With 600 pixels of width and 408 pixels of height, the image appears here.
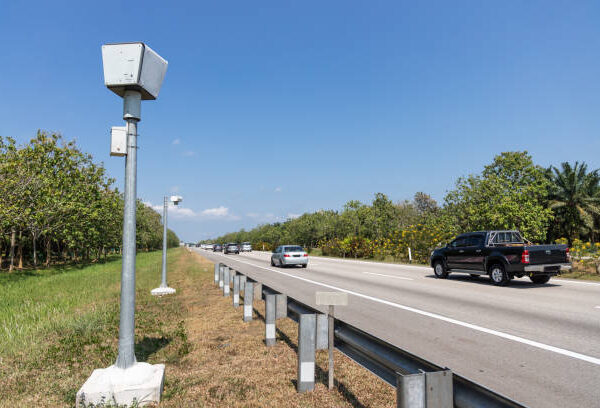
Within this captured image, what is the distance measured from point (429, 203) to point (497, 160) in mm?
60935

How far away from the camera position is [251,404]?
12.9 feet

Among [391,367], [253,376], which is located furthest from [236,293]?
[391,367]

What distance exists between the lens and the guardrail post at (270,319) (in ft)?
19.4

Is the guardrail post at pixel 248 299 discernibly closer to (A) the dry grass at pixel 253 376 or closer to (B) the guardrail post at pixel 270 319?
(A) the dry grass at pixel 253 376

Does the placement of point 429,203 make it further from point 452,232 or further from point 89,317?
point 89,317

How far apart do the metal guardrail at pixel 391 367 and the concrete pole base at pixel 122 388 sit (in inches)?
61.8

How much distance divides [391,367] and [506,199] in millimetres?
28382

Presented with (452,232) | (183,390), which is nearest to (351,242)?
(452,232)

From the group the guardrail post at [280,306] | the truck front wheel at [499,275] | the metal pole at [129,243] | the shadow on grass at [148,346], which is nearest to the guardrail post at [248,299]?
the shadow on grass at [148,346]

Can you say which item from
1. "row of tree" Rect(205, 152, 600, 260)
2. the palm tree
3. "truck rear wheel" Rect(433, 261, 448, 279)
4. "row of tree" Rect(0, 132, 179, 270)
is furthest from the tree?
"row of tree" Rect(0, 132, 179, 270)

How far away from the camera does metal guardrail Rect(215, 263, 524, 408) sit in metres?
2.19

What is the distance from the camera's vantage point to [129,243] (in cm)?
420

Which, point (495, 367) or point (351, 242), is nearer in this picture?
point (495, 367)

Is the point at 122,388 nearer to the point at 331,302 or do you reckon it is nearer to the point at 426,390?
→ the point at 331,302
